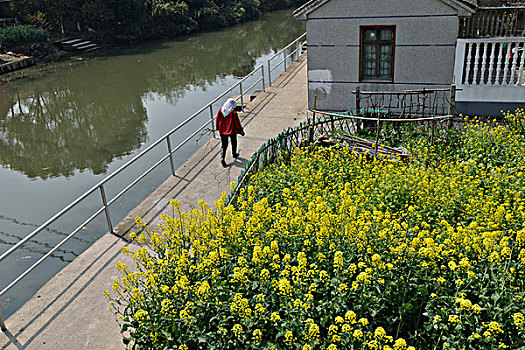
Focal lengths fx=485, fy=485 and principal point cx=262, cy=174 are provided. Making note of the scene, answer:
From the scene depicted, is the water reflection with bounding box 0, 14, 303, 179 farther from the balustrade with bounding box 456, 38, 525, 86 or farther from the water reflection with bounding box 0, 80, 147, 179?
the balustrade with bounding box 456, 38, 525, 86

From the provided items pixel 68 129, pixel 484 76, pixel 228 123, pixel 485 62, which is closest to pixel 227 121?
pixel 228 123

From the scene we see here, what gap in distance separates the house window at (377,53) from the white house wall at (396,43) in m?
0.14

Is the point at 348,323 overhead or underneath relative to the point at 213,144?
overhead

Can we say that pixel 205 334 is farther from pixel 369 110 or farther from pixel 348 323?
pixel 369 110

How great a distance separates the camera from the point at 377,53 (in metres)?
12.2

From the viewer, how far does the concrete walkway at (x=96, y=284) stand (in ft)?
18.7

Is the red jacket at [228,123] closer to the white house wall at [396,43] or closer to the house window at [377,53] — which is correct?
the white house wall at [396,43]

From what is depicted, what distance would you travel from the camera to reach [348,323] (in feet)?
13.9

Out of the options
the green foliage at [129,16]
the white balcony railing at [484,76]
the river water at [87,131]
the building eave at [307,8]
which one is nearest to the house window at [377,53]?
the building eave at [307,8]

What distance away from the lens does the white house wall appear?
1146cm

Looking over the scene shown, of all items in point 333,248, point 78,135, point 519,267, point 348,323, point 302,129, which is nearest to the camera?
point 348,323

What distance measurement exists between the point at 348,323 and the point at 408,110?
8880 mm

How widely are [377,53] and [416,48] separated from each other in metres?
0.96

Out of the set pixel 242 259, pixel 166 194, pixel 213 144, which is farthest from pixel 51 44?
pixel 242 259
